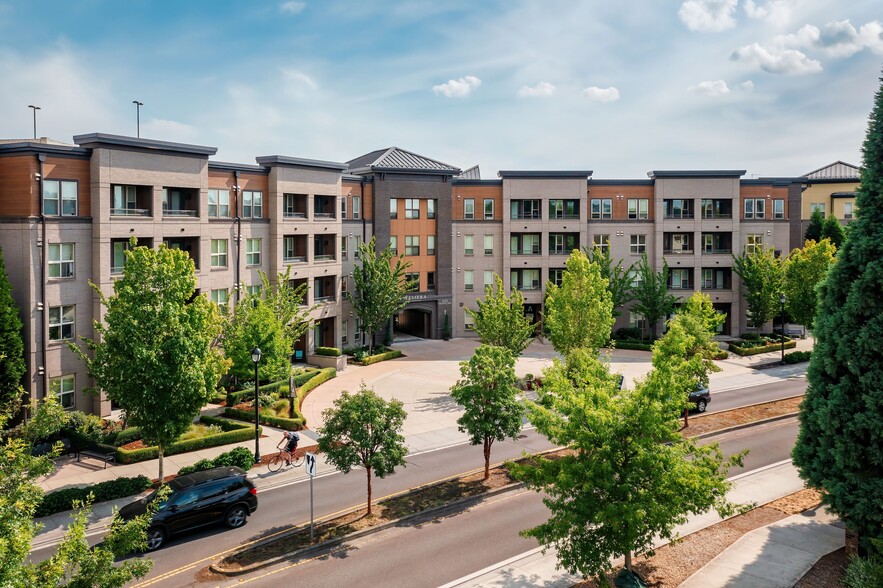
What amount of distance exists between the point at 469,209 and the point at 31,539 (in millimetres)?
52796

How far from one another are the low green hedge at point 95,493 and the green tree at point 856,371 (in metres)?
22.6

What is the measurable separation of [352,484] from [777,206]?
175ft

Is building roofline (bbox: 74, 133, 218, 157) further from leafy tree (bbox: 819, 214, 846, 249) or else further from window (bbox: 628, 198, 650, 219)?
leafy tree (bbox: 819, 214, 846, 249)

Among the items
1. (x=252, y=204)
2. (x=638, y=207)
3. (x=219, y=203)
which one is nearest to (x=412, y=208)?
(x=252, y=204)

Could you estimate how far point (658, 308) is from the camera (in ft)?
190

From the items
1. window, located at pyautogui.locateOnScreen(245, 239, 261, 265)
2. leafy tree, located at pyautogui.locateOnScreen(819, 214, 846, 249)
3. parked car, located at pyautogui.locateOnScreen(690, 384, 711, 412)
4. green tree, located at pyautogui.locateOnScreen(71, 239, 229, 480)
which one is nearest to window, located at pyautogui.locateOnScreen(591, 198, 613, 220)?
leafy tree, located at pyautogui.locateOnScreen(819, 214, 846, 249)

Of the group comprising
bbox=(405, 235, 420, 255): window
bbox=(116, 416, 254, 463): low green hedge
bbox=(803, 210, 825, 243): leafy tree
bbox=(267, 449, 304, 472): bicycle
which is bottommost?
bbox=(267, 449, 304, 472): bicycle

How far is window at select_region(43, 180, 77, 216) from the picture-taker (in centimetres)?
3274

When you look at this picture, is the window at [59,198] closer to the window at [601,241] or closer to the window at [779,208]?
the window at [601,241]

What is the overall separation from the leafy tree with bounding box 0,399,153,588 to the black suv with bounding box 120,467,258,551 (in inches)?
336

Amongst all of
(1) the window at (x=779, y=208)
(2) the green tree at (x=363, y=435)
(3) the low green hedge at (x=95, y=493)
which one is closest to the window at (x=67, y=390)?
(3) the low green hedge at (x=95, y=493)

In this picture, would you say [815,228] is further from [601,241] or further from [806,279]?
[601,241]

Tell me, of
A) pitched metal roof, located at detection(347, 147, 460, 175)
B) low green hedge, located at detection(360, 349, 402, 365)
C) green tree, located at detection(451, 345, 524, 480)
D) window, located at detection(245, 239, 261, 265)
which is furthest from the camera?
pitched metal roof, located at detection(347, 147, 460, 175)

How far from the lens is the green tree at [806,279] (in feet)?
181
